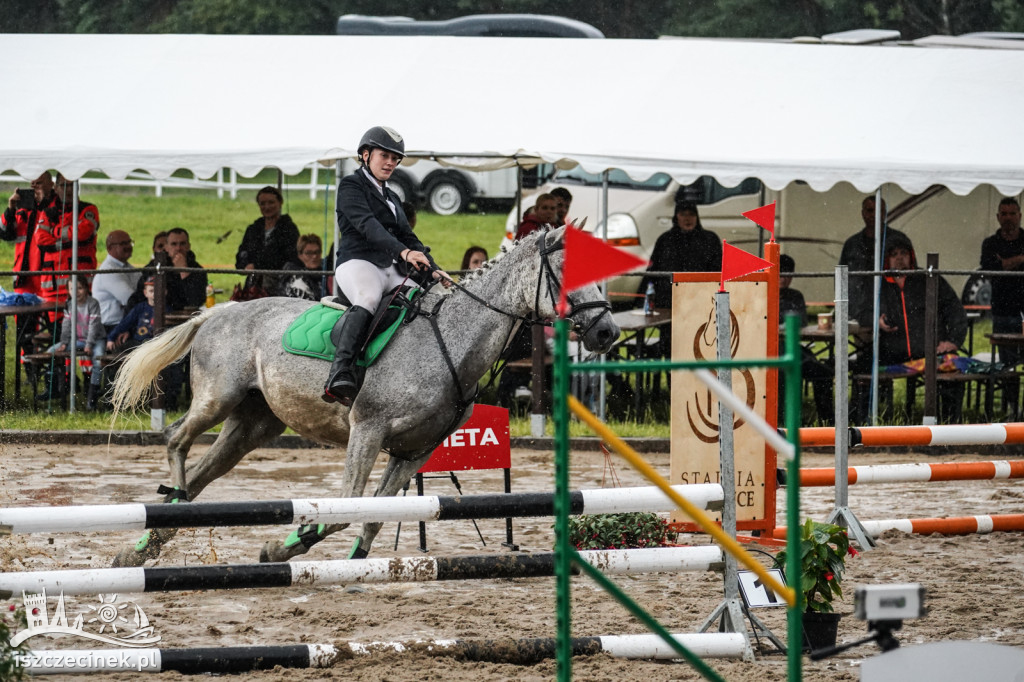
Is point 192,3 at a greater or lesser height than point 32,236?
greater

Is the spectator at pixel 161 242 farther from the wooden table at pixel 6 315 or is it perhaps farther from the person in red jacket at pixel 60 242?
the wooden table at pixel 6 315

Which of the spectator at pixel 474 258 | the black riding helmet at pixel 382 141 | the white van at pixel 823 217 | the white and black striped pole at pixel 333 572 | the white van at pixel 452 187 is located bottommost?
the white and black striped pole at pixel 333 572

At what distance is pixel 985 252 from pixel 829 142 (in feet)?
9.02

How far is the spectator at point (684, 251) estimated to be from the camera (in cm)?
1303

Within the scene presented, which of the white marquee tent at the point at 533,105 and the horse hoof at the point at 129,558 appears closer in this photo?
the horse hoof at the point at 129,558

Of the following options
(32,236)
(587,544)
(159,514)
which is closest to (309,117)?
(32,236)

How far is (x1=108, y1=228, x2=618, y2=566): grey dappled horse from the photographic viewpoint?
21.4 ft

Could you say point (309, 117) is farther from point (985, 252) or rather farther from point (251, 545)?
point (985, 252)

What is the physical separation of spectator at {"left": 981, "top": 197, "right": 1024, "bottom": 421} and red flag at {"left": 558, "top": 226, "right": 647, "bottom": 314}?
9.47 m

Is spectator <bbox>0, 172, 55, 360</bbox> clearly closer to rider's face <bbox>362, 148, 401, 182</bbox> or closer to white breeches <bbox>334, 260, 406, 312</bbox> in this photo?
white breeches <bbox>334, 260, 406, 312</bbox>

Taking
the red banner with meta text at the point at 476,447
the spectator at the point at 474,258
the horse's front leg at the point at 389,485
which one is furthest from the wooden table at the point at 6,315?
the horse's front leg at the point at 389,485

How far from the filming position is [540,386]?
→ 11.7 m

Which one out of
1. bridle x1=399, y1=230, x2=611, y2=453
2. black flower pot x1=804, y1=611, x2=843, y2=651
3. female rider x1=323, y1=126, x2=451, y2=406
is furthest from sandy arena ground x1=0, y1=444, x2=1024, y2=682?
female rider x1=323, y1=126, x2=451, y2=406

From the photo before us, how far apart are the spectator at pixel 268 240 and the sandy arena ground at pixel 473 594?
397 cm
